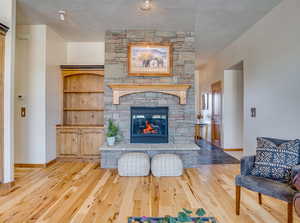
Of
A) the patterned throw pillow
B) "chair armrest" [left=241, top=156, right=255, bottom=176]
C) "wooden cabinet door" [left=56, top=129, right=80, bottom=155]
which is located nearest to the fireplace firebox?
"wooden cabinet door" [left=56, top=129, right=80, bottom=155]

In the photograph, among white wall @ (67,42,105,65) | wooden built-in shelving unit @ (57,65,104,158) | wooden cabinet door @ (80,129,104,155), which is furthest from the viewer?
white wall @ (67,42,105,65)

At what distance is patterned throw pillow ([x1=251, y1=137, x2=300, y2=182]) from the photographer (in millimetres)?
2098

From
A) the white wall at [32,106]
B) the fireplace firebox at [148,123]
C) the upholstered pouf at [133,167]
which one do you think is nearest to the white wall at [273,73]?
the fireplace firebox at [148,123]

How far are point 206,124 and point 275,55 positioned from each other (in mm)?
4453

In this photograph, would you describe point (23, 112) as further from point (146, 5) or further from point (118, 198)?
point (146, 5)

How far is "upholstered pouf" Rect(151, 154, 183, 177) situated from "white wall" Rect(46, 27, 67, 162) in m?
2.36

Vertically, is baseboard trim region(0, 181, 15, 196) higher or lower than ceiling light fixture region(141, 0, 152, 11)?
lower

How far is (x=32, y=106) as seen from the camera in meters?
4.02

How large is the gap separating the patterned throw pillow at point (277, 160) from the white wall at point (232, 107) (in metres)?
3.49

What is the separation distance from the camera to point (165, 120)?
423 centimetres

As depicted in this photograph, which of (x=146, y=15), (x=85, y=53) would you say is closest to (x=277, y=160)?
(x=146, y=15)

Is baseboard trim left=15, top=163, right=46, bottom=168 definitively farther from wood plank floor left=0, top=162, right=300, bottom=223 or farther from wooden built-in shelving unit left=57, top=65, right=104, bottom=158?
wooden built-in shelving unit left=57, top=65, right=104, bottom=158

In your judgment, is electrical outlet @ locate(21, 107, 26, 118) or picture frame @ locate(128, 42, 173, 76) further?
picture frame @ locate(128, 42, 173, 76)

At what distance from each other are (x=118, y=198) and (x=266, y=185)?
5.91ft
